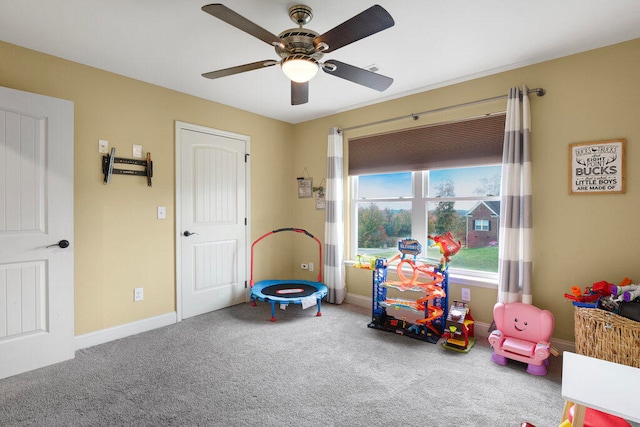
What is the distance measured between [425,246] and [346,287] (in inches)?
48.0

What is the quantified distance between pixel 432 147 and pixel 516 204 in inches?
40.7

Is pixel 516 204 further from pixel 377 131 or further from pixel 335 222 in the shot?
pixel 335 222

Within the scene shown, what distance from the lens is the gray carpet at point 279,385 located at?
1.86m

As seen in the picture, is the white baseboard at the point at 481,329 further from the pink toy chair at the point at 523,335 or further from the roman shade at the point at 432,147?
the roman shade at the point at 432,147

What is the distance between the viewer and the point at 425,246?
348 cm

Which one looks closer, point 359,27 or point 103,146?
point 359,27

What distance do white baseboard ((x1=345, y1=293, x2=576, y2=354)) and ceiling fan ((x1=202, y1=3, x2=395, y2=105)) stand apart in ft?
7.95

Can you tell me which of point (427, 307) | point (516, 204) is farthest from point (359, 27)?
point (427, 307)

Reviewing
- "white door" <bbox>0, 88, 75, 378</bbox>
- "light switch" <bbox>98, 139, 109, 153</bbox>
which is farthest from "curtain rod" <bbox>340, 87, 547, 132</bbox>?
"white door" <bbox>0, 88, 75, 378</bbox>

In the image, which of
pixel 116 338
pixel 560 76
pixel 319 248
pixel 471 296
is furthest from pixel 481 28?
pixel 116 338

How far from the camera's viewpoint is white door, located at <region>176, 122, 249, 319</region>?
344 cm

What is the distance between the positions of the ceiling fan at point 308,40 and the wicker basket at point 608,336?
217 cm

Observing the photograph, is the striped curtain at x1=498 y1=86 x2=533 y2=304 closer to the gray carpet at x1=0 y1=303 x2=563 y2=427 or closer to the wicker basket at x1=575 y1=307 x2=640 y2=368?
the wicker basket at x1=575 y1=307 x2=640 y2=368

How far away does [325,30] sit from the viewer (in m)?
2.22
